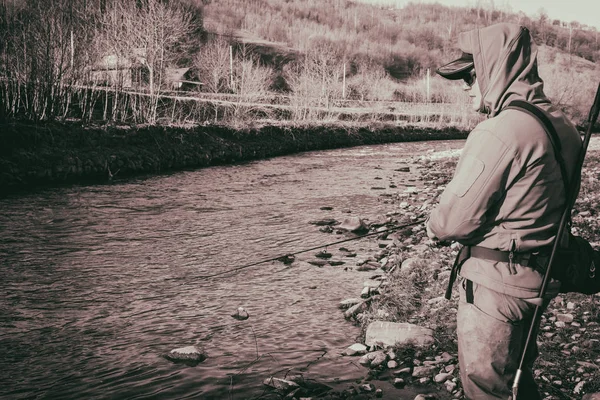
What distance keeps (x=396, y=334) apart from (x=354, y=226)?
570 centimetres

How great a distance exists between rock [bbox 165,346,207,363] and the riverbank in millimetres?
1563

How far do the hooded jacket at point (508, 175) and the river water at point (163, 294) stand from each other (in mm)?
2634

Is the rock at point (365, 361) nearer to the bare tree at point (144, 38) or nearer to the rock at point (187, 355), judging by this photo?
the rock at point (187, 355)

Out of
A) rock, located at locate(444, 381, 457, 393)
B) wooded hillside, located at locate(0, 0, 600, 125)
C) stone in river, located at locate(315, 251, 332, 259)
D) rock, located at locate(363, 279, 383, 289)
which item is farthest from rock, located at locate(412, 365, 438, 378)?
wooded hillside, located at locate(0, 0, 600, 125)

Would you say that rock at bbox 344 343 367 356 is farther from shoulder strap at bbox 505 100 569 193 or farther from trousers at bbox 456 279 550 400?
shoulder strap at bbox 505 100 569 193

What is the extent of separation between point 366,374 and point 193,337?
2128 millimetres

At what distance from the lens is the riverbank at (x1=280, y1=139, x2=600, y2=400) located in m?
4.45

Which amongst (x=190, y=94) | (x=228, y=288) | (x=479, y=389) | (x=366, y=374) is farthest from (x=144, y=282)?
(x=190, y=94)

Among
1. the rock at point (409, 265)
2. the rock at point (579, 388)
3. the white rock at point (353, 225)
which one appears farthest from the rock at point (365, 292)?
the white rock at point (353, 225)

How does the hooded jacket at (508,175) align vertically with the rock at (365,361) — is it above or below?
above

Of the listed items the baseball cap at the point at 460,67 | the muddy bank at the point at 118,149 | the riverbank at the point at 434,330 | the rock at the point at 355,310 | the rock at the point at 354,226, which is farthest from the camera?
the muddy bank at the point at 118,149

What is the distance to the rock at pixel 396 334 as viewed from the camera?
5.34 meters

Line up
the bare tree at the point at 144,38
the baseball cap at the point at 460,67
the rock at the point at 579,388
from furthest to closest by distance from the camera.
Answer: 1. the bare tree at the point at 144,38
2. the rock at the point at 579,388
3. the baseball cap at the point at 460,67

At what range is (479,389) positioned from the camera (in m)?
2.79
